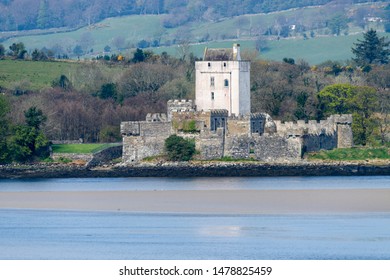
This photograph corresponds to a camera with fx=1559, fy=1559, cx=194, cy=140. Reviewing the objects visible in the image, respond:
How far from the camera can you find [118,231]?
139 ft

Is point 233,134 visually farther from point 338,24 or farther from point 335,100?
point 338,24

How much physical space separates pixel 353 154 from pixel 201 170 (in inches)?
270

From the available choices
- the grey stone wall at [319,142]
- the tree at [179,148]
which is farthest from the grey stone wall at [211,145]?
the grey stone wall at [319,142]

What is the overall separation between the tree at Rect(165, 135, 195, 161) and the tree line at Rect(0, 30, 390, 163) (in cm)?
584

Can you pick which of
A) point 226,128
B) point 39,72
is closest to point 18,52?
point 39,72

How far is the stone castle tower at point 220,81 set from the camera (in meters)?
70.1

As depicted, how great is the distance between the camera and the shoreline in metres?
63.0

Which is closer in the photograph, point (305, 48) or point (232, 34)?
point (305, 48)

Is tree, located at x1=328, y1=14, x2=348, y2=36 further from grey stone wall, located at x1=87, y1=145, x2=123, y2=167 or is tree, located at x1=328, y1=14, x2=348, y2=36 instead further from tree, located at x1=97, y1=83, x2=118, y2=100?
grey stone wall, located at x1=87, y1=145, x2=123, y2=167

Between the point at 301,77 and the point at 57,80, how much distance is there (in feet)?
50.0

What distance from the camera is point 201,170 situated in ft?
211

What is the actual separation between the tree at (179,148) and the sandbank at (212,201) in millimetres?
10734
